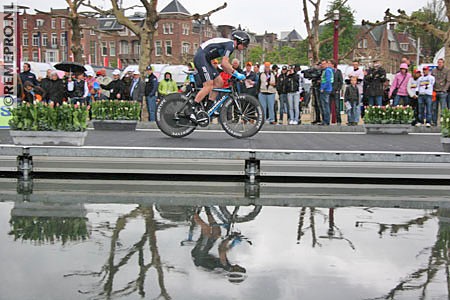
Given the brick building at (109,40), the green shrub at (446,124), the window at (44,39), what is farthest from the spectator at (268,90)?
the window at (44,39)

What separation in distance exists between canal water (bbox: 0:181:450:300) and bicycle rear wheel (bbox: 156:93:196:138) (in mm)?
3890

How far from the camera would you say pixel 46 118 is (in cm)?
1192

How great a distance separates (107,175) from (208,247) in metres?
5.47

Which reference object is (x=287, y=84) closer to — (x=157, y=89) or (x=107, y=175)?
(x=157, y=89)

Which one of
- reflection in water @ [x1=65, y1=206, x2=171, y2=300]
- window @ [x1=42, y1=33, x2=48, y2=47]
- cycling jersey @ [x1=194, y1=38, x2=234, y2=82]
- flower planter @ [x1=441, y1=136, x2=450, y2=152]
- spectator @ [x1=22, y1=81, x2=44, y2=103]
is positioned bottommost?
reflection in water @ [x1=65, y1=206, x2=171, y2=300]

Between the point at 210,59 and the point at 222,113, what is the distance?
1087 mm

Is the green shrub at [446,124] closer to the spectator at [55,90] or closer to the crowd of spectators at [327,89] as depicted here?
the crowd of spectators at [327,89]

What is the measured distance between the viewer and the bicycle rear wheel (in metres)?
12.9

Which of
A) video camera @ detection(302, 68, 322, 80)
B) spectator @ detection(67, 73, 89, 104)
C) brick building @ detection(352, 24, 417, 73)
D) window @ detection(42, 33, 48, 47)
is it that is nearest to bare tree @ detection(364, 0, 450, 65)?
video camera @ detection(302, 68, 322, 80)

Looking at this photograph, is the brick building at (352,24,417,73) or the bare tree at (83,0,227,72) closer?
the bare tree at (83,0,227,72)

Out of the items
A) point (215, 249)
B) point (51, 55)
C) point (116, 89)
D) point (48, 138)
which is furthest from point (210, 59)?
point (51, 55)

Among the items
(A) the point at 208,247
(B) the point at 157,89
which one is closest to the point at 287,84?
(B) the point at 157,89

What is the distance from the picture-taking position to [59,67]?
83.4ft

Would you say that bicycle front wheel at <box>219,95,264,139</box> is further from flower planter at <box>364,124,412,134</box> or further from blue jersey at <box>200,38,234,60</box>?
flower planter at <box>364,124,412,134</box>
